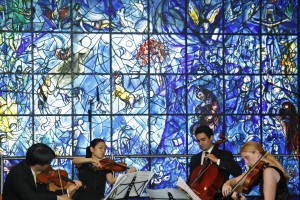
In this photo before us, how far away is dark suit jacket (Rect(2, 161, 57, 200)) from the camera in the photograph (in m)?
7.71

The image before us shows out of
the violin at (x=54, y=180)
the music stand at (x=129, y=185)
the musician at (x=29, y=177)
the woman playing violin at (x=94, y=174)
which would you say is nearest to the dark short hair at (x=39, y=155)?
the musician at (x=29, y=177)

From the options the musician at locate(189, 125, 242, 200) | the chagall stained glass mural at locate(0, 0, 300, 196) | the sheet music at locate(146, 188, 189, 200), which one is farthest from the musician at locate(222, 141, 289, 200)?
the chagall stained glass mural at locate(0, 0, 300, 196)

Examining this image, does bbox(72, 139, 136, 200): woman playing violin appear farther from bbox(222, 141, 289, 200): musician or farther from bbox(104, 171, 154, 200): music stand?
bbox(222, 141, 289, 200): musician

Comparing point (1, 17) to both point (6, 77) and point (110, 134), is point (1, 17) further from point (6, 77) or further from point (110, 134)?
point (110, 134)

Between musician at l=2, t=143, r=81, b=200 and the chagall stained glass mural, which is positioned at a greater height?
A: the chagall stained glass mural

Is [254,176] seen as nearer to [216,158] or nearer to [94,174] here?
[216,158]

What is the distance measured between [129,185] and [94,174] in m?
0.58

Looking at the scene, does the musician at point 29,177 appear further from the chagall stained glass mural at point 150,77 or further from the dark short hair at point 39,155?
the chagall stained glass mural at point 150,77

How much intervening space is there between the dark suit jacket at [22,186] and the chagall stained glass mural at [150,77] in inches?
181

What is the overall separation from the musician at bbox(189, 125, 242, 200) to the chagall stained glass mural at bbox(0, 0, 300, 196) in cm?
252

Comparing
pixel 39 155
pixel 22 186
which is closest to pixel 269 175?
pixel 39 155

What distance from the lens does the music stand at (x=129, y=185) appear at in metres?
9.02

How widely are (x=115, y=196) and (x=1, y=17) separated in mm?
4124

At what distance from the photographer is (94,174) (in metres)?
9.83
